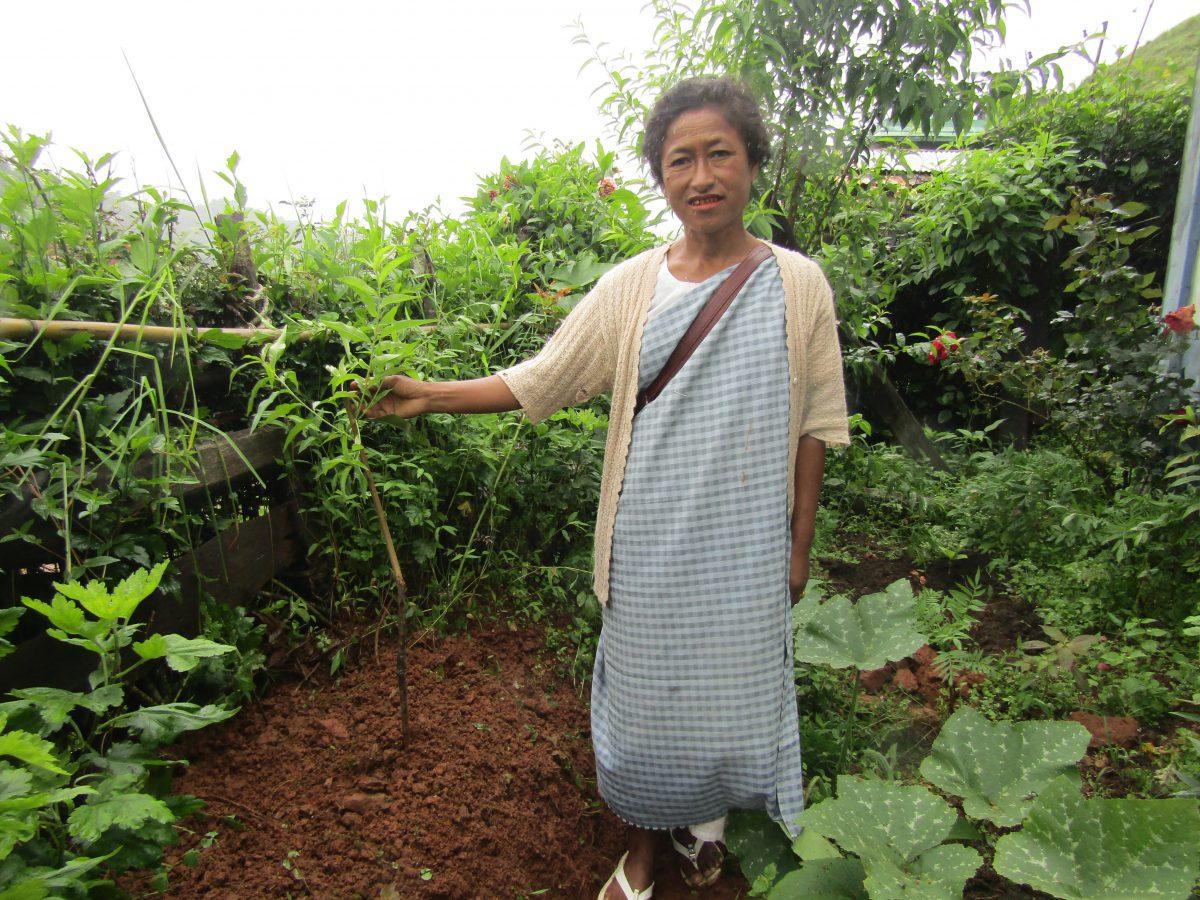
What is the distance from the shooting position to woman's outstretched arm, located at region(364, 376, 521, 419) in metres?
1.60

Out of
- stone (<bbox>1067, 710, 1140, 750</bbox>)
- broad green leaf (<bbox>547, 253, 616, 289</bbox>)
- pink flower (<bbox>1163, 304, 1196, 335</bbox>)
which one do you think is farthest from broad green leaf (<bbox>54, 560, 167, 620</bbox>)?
pink flower (<bbox>1163, 304, 1196, 335</bbox>)

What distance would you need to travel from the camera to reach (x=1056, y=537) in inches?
121

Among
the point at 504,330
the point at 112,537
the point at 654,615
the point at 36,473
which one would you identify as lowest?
the point at 654,615

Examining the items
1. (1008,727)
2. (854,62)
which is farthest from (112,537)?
(854,62)

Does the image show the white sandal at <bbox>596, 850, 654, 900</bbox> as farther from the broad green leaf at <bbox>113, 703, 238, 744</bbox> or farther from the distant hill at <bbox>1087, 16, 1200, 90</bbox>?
the distant hill at <bbox>1087, 16, 1200, 90</bbox>

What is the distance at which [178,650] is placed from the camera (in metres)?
1.04

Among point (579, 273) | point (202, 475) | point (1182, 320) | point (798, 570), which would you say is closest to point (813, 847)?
point (798, 570)

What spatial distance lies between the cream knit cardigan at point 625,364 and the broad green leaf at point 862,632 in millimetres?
443

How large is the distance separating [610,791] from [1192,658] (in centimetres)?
204

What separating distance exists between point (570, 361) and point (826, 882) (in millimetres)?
1180

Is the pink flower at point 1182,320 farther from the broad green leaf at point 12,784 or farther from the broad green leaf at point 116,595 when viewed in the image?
the broad green leaf at point 12,784

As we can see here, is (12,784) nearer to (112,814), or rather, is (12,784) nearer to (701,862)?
(112,814)

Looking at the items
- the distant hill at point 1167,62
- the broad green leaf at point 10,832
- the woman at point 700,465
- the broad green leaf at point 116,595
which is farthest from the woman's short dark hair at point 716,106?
the distant hill at point 1167,62

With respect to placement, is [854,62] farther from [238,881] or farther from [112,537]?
[238,881]
